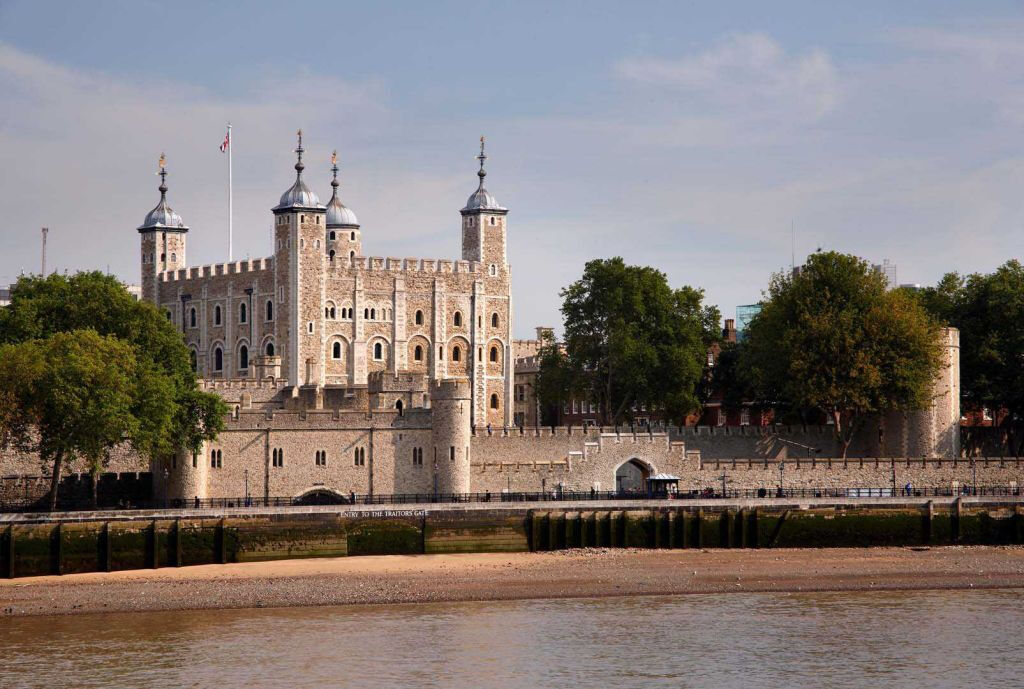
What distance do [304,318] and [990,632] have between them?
172ft

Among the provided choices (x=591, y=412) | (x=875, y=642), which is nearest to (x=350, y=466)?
(x=875, y=642)

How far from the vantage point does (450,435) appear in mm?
68562

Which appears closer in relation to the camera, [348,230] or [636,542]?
[636,542]

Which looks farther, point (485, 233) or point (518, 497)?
point (485, 233)

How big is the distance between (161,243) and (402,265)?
1332cm

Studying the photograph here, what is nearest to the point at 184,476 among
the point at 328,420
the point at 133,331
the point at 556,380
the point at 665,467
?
the point at 328,420

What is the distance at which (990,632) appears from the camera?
4731cm

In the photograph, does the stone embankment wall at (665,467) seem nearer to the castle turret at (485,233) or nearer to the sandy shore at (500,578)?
the sandy shore at (500,578)

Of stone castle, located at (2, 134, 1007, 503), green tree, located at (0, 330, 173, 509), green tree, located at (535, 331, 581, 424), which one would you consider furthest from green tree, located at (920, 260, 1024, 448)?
green tree, located at (0, 330, 173, 509)

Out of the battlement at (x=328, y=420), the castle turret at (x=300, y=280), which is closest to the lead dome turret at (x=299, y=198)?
the castle turret at (x=300, y=280)

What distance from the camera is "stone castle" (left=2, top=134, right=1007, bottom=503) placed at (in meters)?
67.6

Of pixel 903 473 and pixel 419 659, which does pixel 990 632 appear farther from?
pixel 903 473

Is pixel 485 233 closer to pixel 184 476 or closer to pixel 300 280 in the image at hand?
pixel 300 280

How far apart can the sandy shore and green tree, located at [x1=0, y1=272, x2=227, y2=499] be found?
29.6 ft
